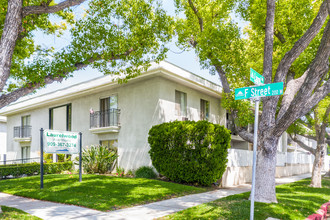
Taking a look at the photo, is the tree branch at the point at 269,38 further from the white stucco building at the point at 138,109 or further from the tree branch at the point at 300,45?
the white stucco building at the point at 138,109

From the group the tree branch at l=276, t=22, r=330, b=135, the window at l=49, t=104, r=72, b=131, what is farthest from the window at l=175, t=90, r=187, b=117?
the window at l=49, t=104, r=72, b=131

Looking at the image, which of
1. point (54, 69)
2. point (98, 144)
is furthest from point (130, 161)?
point (54, 69)

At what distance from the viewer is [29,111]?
82.1 ft

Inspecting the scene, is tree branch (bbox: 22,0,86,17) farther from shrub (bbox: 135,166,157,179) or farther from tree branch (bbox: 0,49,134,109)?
shrub (bbox: 135,166,157,179)

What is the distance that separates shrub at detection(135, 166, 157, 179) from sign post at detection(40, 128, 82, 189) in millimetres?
3742

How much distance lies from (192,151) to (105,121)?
286 inches

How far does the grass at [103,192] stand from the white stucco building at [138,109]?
4.05 m

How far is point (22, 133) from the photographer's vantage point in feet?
82.7

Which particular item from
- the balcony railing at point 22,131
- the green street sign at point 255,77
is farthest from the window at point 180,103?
the balcony railing at point 22,131

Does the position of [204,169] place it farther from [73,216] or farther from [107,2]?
[107,2]

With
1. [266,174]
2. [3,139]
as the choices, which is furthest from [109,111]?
[3,139]

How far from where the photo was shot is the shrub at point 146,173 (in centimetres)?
1493

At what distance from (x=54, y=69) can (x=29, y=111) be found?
1790 centimetres

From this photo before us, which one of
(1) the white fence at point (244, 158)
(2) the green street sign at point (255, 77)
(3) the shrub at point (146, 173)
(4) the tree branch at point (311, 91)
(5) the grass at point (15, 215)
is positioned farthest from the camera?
(1) the white fence at point (244, 158)
